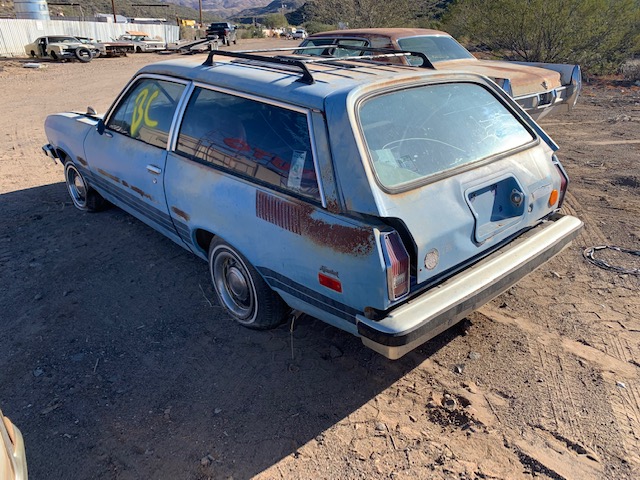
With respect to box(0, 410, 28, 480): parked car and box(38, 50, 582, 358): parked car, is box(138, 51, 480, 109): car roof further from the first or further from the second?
box(0, 410, 28, 480): parked car

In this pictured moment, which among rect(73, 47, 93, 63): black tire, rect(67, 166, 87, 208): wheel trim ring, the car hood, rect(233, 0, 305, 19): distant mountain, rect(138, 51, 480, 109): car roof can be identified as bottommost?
rect(73, 47, 93, 63): black tire

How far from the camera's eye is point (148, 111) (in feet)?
12.7

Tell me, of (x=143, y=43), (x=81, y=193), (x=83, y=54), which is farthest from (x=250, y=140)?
(x=143, y=43)

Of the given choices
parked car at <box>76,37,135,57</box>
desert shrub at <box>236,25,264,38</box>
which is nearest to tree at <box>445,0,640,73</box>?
parked car at <box>76,37,135,57</box>

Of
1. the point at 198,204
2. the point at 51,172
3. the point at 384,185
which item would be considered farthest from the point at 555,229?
the point at 51,172

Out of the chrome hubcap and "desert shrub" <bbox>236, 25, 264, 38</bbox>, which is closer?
the chrome hubcap

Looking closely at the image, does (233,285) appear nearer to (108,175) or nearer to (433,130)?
(433,130)

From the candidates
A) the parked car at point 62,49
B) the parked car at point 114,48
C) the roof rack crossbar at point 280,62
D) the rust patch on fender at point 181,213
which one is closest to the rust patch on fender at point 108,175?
the rust patch on fender at point 181,213

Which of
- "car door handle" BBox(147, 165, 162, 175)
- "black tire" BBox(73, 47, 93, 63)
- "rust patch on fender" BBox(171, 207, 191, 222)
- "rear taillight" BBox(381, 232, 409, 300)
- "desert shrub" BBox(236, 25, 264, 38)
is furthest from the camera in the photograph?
"desert shrub" BBox(236, 25, 264, 38)

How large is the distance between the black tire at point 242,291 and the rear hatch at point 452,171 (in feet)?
3.41

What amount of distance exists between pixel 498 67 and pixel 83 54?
850 inches

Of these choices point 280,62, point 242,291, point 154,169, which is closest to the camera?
point 280,62

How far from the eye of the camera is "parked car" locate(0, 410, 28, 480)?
1.71 m

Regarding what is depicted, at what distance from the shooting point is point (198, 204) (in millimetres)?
3244
